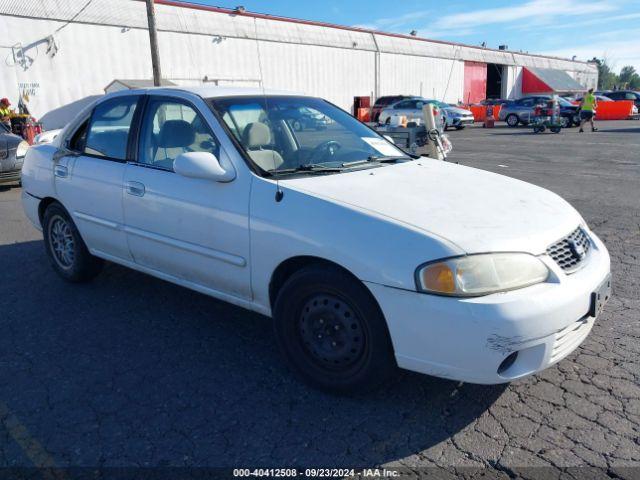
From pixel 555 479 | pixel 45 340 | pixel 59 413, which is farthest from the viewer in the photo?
pixel 45 340

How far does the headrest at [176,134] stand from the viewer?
391 cm

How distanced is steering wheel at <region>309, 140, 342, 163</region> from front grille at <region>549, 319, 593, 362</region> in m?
1.84

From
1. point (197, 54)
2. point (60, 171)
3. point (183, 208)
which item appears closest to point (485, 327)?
point (183, 208)

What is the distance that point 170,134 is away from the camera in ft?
13.2

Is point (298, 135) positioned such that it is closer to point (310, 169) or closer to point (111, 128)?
point (310, 169)

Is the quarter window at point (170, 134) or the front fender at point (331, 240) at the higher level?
the quarter window at point (170, 134)

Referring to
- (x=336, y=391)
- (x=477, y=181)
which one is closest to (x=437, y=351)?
(x=336, y=391)

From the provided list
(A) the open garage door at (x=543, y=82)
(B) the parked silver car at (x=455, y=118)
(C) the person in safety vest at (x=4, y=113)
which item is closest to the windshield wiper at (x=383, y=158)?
(C) the person in safety vest at (x=4, y=113)

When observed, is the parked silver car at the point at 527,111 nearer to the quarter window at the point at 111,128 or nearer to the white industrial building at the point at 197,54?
the white industrial building at the point at 197,54

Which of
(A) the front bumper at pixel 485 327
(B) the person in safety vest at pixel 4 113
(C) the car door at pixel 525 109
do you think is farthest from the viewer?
(C) the car door at pixel 525 109

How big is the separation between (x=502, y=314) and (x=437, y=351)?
0.35m

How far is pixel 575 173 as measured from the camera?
37.4ft

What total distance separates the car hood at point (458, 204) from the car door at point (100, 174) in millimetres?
1656

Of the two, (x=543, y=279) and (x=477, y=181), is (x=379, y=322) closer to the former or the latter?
(x=543, y=279)
